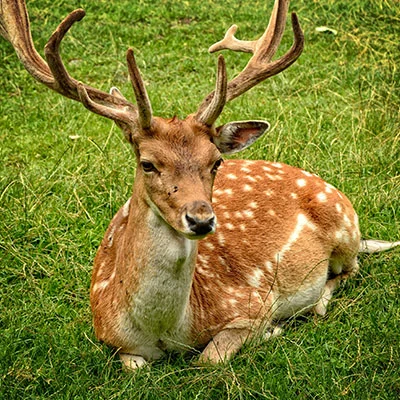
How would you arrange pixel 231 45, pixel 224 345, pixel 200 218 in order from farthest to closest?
1. pixel 231 45
2. pixel 224 345
3. pixel 200 218

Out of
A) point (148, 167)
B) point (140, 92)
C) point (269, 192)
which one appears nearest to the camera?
point (140, 92)

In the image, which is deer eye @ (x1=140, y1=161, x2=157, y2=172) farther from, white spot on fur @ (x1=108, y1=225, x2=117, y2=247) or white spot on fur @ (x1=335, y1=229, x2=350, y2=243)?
white spot on fur @ (x1=335, y1=229, x2=350, y2=243)

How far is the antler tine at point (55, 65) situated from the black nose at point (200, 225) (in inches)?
27.0

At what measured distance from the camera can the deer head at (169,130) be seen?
393 centimetres

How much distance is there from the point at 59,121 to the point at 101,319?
3471 millimetres

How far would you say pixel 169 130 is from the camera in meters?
4.15

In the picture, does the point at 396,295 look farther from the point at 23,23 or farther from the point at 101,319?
the point at 23,23

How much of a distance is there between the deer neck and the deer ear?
0.51 m

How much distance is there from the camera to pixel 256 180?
17.7 feet

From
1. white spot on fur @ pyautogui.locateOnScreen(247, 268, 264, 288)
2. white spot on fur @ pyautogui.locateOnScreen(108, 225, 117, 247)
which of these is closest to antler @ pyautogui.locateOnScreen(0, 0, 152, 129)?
white spot on fur @ pyautogui.locateOnScreen(108, 225, 117, 247)

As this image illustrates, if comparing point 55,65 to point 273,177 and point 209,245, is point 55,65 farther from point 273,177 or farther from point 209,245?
point 273,177

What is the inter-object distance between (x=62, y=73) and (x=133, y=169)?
221cm

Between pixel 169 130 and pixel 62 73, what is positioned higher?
pixel 62 73

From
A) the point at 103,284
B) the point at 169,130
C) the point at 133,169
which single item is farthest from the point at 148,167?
the point at 133,169
